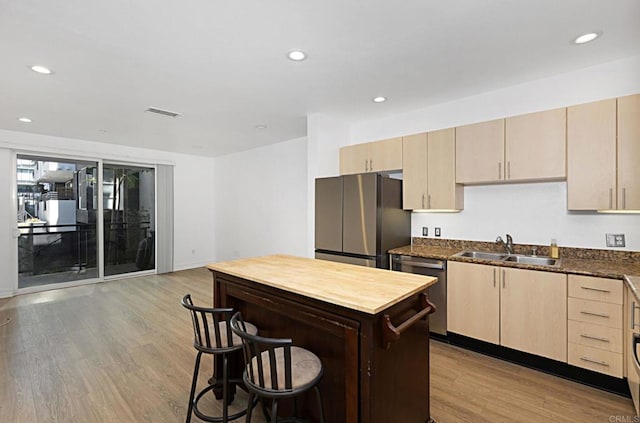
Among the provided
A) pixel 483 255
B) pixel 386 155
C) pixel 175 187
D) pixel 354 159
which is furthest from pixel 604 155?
pixel 175 187

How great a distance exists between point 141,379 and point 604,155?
4197 millimetres

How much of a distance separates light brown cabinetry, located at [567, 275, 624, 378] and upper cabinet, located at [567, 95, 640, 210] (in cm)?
66

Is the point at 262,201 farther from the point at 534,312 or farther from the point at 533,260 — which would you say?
the point at 534,312

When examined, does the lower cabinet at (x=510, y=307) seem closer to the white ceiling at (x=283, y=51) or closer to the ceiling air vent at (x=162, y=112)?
the white ceiling at (x=283, y=51)

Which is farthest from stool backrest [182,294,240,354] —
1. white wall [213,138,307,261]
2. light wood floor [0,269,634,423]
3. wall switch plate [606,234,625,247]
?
white wall [213,138,307,261]

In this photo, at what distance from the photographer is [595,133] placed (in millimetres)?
2443

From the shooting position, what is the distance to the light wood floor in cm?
204

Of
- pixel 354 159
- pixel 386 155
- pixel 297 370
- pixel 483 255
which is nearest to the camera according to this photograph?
pixel 297 370

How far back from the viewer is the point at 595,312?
2.24 metres

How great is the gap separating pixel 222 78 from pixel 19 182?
439 centimetres

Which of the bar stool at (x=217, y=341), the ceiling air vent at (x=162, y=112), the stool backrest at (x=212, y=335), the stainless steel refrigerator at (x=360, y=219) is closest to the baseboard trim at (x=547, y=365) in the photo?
the stainless steel refrigerator at (x=360, y=219)

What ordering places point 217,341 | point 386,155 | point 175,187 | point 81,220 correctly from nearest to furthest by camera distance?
point 217,341
point 386,155
point 81,220
point 175,187

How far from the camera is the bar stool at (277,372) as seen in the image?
53.1 inches

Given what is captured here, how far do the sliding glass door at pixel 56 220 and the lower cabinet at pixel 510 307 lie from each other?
6104 millimetres
